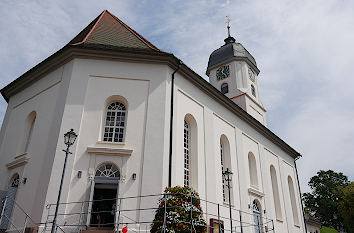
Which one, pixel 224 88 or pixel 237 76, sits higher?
pixel 237 76

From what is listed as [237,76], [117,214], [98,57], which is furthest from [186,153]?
A: [237,76]

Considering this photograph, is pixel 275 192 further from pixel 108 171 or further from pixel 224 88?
pixel 108 171

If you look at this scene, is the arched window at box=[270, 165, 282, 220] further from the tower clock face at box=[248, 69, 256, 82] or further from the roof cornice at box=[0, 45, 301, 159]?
the tower clock face at box=[248, 69, 256, 82]

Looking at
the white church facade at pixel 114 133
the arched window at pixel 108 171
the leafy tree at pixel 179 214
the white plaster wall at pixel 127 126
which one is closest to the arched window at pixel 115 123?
the white church facade at pixel 114 133

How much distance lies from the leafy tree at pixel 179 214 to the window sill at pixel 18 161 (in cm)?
743

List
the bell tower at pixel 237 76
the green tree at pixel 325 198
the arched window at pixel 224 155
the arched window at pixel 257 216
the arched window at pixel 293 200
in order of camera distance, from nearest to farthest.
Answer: the arched window at pixel 224 155 < the arched window at pixel 257 216 < the arched window at pixel 293 200 < the bell tower at pixel 237 76 < the green tree at pixel 325 198

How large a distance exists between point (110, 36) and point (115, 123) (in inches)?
207

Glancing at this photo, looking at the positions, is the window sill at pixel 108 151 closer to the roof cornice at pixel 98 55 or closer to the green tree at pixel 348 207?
the roof cornice at pixel 98 55

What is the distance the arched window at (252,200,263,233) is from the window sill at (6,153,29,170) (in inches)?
535

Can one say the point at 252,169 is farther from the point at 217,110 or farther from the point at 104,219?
the point at 104,219

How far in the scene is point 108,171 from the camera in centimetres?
1309

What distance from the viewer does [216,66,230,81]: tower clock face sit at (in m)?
28.6

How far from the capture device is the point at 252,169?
844 inches

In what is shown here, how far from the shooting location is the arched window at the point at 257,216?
62.7 feet
